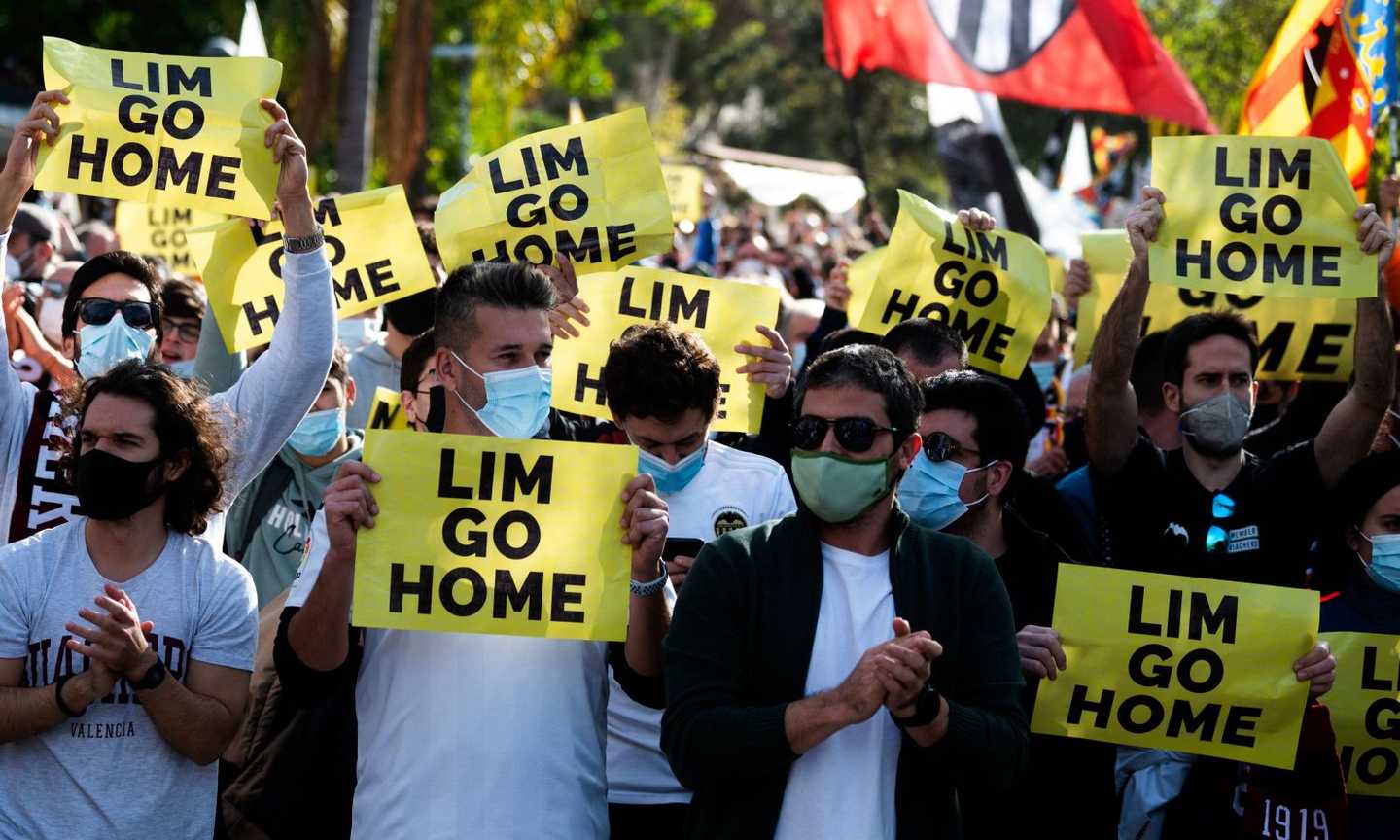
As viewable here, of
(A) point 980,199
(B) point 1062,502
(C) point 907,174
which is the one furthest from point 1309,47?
(C) point 907,174

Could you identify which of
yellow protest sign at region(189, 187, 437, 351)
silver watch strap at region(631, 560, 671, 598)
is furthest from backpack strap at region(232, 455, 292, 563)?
silver watch strap at region(631, 560, 671, 598)

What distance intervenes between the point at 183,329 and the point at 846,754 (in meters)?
3.94

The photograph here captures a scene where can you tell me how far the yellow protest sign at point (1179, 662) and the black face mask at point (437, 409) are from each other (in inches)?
64.0

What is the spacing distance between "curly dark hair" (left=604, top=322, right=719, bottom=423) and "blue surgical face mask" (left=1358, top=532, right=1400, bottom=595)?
204 centimetres

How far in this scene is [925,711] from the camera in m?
3.47

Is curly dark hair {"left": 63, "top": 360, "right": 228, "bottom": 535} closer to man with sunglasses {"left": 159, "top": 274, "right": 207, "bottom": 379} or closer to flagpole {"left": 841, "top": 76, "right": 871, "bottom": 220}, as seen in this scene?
man with sunglasses {"left": 159, "top": 274, "right": 207, "bottom": 379}

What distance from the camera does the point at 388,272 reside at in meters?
6.32

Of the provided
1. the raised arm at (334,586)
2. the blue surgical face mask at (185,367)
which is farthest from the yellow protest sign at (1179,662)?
the blue surgical face mask at (185,367)

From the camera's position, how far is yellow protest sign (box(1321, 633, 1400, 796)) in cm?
496

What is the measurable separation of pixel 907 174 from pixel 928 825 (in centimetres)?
4929

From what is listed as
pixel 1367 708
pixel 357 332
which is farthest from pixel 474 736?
pixel 357 332

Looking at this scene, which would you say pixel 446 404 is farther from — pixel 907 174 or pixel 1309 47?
pixel 907 174

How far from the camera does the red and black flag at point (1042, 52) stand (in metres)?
10.9

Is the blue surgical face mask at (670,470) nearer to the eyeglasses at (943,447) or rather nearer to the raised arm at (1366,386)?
the eyeglasses at (943,447)
